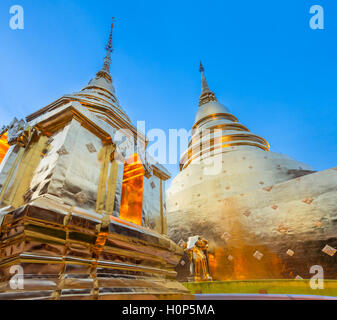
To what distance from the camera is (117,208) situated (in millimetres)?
2834

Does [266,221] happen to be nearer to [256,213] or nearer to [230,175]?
[256,213]

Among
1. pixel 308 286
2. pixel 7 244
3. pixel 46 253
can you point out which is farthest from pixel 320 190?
pixel 7 244

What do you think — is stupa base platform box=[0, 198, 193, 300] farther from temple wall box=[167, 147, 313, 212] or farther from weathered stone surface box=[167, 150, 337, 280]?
temple wall box=[167, 147, 313, 212]

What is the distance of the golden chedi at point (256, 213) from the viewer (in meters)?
3.94

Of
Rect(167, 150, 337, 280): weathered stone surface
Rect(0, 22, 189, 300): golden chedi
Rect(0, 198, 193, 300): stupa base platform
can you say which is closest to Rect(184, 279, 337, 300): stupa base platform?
Rect(167, 150, 337, 280): weathered stone surface

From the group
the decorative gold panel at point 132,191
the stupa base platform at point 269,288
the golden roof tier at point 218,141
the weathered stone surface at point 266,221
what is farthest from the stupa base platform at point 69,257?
the golden roof tier at point 218,141

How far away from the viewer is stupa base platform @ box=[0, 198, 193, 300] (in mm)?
1489

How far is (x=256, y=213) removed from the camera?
4906mm

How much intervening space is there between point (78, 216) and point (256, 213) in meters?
4.41

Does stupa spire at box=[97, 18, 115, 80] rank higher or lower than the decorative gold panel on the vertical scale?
Answer: higher

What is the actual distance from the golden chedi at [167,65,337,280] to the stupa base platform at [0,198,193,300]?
108 inches

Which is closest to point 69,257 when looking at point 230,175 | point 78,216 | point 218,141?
point 78,216

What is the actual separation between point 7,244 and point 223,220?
4.65 meters

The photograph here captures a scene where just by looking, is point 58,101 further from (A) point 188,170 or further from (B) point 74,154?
(A) point 188,170
